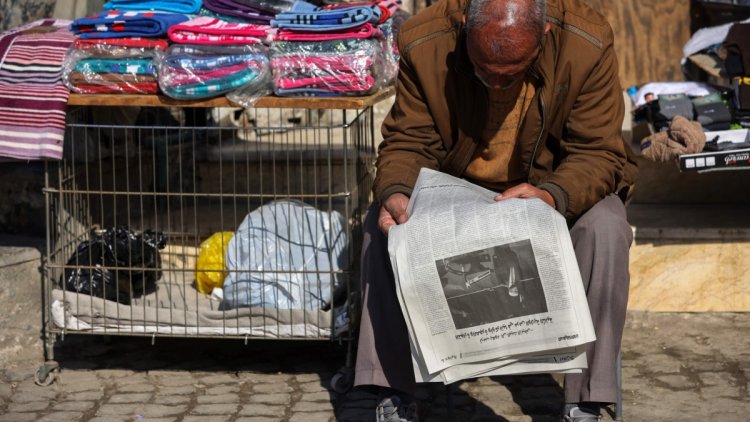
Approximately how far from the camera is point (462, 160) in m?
3.55

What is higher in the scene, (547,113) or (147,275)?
(547,113)

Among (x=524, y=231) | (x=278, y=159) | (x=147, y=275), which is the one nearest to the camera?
(x=524, y=231)

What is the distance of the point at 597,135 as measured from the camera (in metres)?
3.40

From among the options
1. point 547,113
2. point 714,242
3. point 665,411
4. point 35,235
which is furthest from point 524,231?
point 35,235

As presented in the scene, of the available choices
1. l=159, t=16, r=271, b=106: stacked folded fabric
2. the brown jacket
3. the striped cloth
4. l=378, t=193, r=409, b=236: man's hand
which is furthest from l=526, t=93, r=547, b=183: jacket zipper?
the striped cloth

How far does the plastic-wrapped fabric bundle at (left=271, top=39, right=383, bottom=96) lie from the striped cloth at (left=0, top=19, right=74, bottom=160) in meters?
0.84

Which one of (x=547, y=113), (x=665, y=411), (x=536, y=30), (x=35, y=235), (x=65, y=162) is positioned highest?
(x=536, y=30)

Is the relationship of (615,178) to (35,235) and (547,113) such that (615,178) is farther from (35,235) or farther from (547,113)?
(35,235)

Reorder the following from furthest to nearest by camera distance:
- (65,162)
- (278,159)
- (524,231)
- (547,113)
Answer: (278,159) → (65,162) → (547,113) → (524,231)

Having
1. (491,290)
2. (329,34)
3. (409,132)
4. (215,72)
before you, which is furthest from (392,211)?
(215,72)

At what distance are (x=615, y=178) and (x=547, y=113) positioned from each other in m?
0.31

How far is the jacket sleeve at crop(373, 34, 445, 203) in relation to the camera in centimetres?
351

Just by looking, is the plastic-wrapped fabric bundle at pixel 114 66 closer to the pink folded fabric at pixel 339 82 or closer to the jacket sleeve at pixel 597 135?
the pink folded fabric at pixel 339 82

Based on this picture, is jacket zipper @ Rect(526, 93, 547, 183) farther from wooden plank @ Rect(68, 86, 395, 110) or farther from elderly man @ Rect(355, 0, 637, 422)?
wooden plank @ Rect(68, 86, 395, 110)
